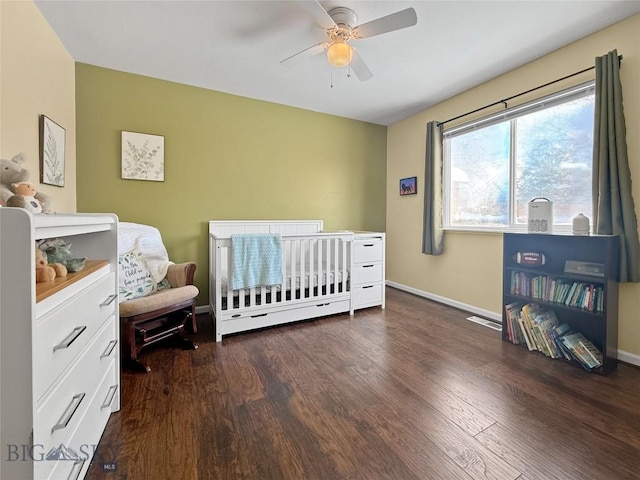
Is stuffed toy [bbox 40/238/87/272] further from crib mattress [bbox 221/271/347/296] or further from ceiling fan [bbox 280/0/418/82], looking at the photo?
ceiling fan [bbox 280/0/418/82]

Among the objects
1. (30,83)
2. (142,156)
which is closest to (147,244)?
(142,156)

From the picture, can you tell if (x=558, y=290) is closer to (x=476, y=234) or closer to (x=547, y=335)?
(x=547, y=335)

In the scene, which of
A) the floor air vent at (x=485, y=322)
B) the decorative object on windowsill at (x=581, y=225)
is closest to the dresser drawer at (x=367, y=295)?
the floor air vent at (x=485, y=322)

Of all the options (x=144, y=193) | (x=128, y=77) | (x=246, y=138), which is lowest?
(x=144, y=193)

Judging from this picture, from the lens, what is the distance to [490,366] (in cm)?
192

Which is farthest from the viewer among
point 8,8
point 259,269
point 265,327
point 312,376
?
point 265,327

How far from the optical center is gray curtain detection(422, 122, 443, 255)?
327 cm

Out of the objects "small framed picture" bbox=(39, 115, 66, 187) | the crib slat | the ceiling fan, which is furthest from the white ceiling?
the crib slat

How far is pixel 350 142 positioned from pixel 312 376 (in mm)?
3127

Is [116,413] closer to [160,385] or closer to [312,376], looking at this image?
[160,385]

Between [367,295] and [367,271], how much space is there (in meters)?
0.27

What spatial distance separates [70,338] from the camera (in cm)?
89

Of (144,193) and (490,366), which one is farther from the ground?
(144,193)

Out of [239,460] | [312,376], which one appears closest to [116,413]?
[239,460]
